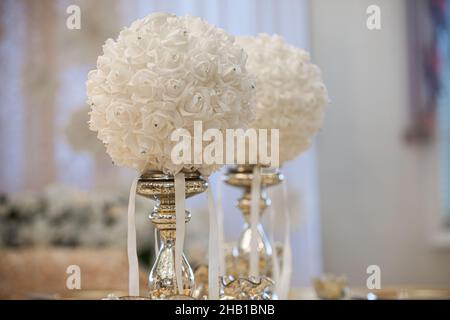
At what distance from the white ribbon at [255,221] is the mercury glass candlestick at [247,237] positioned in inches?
2.5

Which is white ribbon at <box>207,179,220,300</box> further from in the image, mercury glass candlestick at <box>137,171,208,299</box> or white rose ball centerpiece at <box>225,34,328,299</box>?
white rose ball centerpiece at <box>225,34,328,299</box>

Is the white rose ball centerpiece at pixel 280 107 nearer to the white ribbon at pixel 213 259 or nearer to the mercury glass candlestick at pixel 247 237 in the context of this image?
the mercury glass candlestick at pixel 247 237

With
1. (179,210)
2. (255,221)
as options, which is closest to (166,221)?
(179,210)

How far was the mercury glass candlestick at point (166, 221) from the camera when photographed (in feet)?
3.05

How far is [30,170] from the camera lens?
3.12 m

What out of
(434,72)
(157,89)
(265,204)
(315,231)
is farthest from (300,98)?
(434,72)

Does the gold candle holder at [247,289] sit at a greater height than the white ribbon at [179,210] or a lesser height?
lesser

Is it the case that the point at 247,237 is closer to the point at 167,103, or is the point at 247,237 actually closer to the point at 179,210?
the point at 179,210

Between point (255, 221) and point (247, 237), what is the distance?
155 millimetres

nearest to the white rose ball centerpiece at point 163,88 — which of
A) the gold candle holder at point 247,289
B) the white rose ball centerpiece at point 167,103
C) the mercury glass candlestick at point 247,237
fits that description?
the white rose ball centerpiece at point 167,103

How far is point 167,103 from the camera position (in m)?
0.85

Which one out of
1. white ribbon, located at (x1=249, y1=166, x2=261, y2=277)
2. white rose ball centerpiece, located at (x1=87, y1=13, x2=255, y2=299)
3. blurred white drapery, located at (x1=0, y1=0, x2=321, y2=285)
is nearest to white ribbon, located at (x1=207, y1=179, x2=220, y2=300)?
white rose ball centerpiece, located at (x1=87, y1=13, x2=255, y2=299)

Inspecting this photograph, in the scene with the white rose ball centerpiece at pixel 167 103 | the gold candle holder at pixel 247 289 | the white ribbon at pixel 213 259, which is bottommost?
the gold candle holder at pixel 247 289

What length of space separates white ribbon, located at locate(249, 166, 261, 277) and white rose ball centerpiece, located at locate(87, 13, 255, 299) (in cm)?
24
